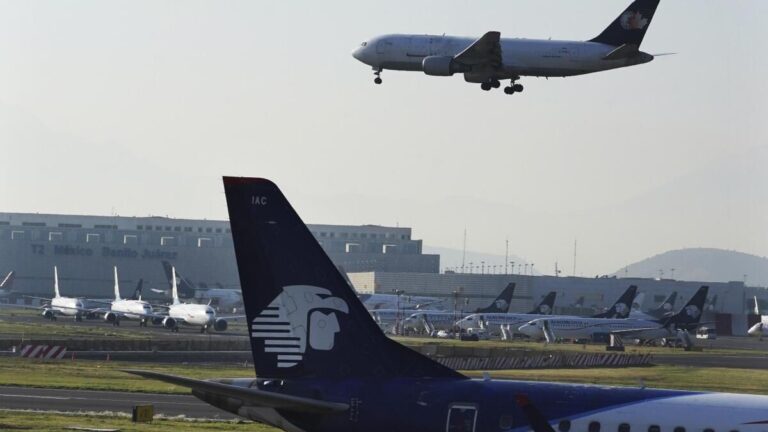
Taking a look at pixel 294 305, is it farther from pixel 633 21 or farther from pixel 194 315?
pixel 194 315

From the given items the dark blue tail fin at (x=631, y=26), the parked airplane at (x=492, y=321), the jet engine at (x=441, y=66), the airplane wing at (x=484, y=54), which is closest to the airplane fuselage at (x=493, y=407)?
the jet engine at (x=441, y=66)

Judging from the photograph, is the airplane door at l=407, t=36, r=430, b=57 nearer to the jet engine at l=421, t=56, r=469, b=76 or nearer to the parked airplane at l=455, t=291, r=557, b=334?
the jet engine at l=421, t=56, r=469, b=76

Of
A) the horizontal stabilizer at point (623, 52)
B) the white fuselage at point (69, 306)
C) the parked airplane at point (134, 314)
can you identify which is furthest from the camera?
the white fuselage at point (69, 306)

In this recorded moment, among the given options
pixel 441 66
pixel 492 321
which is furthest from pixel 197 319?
pixel 441 66

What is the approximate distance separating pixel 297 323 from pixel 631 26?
58.7 metres

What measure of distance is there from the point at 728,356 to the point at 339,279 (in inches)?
3823

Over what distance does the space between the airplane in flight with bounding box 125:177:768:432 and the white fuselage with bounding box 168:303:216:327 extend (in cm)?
11596

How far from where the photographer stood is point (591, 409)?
22578 mm

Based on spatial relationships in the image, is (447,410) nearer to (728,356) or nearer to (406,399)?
(406,399)

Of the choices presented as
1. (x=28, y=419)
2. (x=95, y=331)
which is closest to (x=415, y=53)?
(x=28, y=419)

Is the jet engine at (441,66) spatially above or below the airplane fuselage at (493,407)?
above

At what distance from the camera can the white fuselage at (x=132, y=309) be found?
155 meters

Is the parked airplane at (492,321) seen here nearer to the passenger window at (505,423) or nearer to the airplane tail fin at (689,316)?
the airplane tail fin at (689,316)

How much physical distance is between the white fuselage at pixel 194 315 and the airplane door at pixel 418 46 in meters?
67.0
